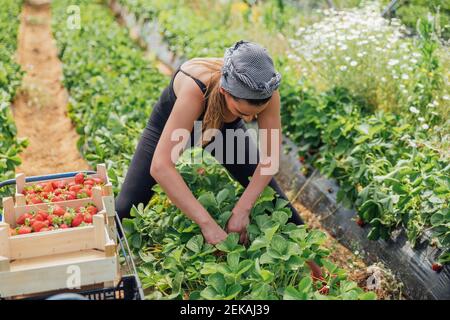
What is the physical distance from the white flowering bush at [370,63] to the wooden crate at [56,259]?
9.69 feet

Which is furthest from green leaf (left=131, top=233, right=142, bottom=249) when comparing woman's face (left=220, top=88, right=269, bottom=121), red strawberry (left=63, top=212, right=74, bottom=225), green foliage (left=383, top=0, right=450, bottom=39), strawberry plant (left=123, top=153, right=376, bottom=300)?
green foliage (left=383, top=0, right=450, bottom=39)

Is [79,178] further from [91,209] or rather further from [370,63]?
[370,63]

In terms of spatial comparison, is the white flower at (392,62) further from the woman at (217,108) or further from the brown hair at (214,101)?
the brown hair at (214,101)

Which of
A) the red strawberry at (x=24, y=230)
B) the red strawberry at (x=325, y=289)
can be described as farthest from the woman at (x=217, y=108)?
the red strawberry at (x=24, y=230)

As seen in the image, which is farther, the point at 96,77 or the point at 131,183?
the point at 96,77

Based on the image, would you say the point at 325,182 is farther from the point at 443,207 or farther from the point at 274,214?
the point at 274,214

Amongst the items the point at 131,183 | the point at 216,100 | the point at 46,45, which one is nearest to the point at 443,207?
the point at 216,100

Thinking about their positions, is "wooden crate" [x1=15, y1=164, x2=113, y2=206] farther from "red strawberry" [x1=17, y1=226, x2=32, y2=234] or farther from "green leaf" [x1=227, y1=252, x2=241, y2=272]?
"green leaf" [x1=227, y1=252, x2=241, y2=272]

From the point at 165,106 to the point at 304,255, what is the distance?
1.06 meters

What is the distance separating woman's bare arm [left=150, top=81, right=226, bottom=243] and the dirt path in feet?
9.58

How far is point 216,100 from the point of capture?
2.88m

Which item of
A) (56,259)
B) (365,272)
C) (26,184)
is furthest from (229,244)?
(365,272)

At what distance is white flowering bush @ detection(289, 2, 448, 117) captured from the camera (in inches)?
198

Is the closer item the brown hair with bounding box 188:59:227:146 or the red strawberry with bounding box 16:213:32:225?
the red strawberry with bounding box 16:213:32:225
